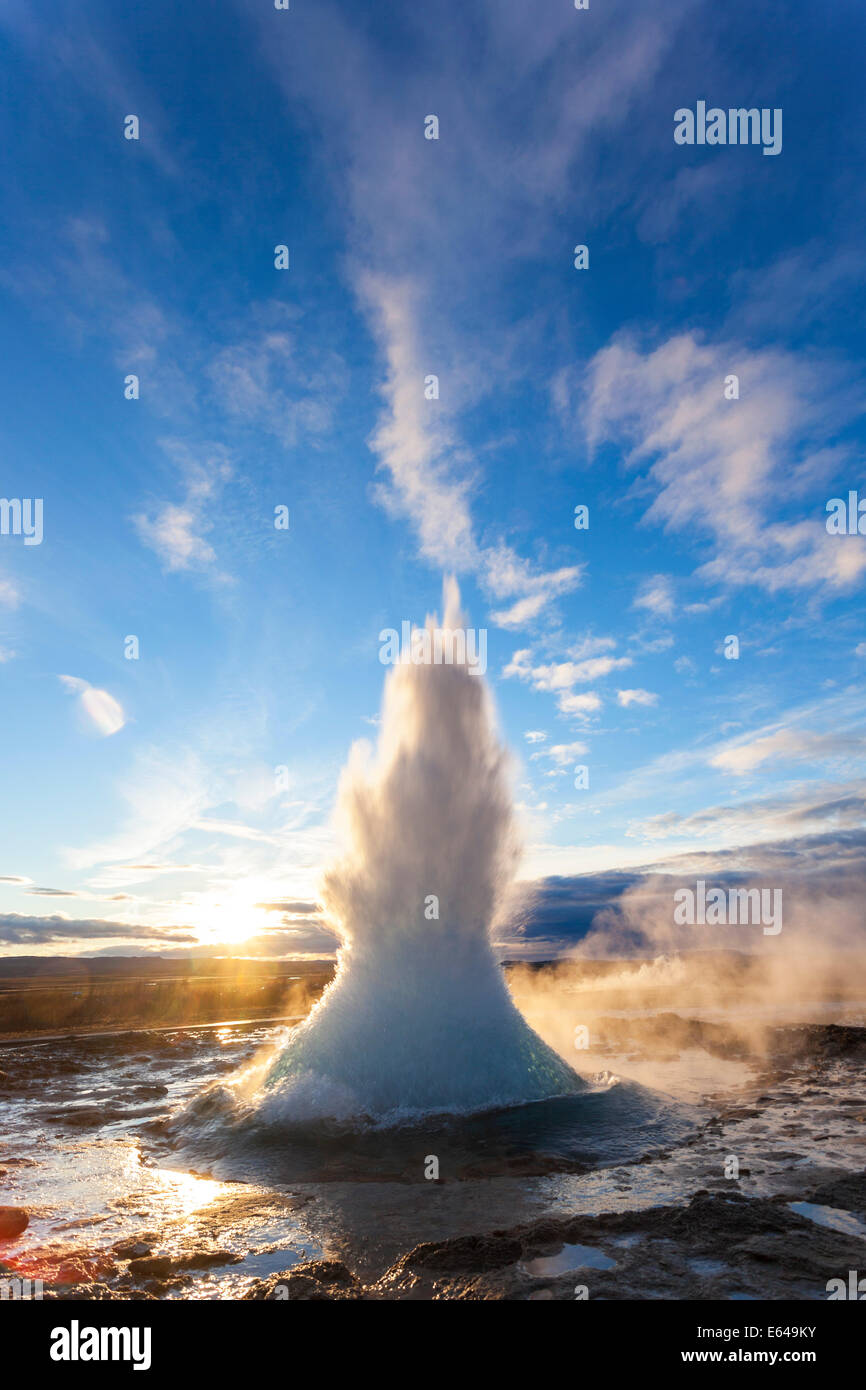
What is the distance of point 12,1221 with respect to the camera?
8.57 metres

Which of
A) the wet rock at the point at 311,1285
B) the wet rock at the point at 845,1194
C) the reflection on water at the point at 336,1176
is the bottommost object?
the reflection on water at the point at 336,1176

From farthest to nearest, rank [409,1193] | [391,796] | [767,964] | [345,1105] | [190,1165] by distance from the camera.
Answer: [767,964] < [391,796] < [345,1105] < [190,1165] < [409,1193]

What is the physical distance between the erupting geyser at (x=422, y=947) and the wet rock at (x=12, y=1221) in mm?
4833

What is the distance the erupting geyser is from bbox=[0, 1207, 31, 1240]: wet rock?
4.83 meters

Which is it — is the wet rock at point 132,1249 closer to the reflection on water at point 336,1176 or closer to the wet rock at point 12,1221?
the reflection on water at point 336,1176

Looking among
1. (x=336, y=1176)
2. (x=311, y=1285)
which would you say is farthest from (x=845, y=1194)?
(x=336, y=1176)

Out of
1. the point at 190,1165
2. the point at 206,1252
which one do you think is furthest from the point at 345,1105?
the point at 206,1252

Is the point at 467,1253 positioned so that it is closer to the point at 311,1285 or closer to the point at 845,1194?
the point at 311,1285

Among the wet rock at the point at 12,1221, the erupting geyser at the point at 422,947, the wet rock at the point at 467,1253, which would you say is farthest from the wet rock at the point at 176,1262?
the erupting geyser at the point at 422,947

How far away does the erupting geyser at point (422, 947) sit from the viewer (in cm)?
1368
